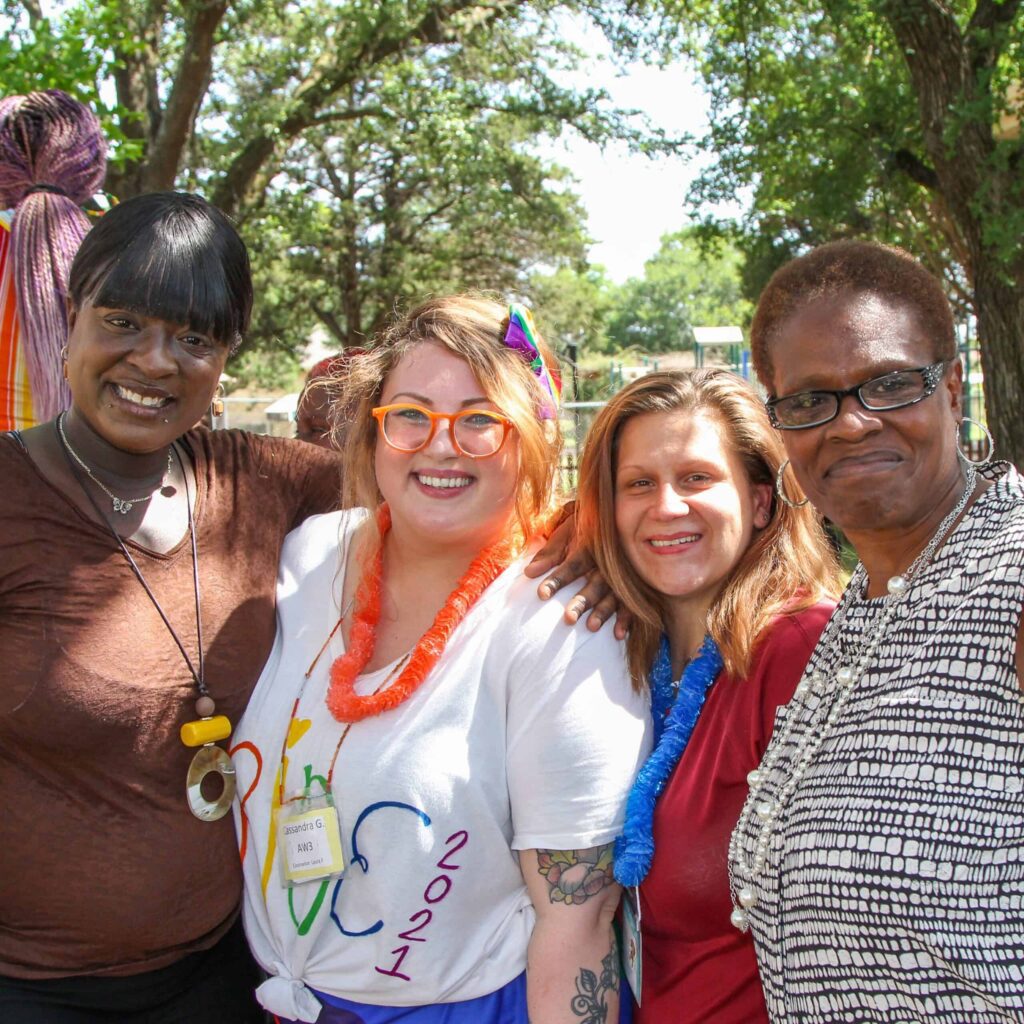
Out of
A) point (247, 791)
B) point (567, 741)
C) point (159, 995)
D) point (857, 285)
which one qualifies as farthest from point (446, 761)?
point (857, 285)

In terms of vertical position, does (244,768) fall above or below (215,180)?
below

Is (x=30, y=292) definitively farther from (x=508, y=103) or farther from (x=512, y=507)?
(x=508, y=103)

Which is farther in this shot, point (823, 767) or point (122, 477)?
point (122, 477)

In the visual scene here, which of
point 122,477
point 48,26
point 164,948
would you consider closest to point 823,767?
point 164,948

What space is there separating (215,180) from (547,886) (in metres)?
12.1

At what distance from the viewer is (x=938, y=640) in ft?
5.10

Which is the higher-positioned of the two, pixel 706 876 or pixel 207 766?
pixel 207 766

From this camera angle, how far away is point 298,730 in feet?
6.97

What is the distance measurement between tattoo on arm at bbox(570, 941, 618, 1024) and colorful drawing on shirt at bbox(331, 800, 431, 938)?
0.38 metres

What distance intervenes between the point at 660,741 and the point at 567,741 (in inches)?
8.7

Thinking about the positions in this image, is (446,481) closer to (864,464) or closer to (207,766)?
(207,766)

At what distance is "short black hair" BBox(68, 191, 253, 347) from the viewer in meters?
2.13

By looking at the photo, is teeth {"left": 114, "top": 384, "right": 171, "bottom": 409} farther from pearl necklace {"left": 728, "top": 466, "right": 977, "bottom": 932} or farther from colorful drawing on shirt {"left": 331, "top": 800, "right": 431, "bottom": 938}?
pearl necklace {"left": 728, "top": 466, "right": 977, "bottom": 932}

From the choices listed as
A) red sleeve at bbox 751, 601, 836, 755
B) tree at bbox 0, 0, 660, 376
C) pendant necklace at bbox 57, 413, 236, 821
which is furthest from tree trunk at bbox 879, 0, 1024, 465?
pendant necklace at bbox 57, 413, 236, 821
